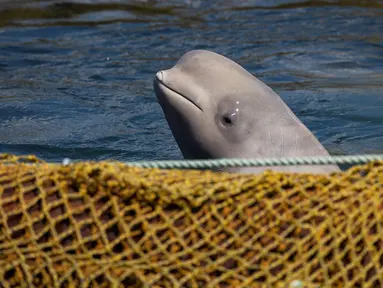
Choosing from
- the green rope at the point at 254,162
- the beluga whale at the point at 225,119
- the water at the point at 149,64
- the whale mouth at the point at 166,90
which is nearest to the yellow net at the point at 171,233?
the green rope at the point at 254,162

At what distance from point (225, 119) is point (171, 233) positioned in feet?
7.15

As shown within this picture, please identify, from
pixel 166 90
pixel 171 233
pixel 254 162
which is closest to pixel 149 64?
pixel 166 90

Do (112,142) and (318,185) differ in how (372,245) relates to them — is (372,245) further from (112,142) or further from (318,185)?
(112,142)

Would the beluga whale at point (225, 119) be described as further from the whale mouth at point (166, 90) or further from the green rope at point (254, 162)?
the green rope at point (254, 162)

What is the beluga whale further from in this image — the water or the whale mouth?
the water

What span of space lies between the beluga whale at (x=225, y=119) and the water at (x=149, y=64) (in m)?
2.56

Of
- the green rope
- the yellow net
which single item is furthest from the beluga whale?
the yellow net

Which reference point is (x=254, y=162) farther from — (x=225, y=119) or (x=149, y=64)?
(x=149, y=64)

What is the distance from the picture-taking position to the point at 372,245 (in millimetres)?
3326

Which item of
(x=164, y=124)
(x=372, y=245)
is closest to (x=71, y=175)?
(x=372, y=245)

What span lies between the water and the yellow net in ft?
15.2

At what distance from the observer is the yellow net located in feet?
10.5

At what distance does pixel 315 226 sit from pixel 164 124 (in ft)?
19.1

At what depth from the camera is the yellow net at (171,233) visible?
3.20m
